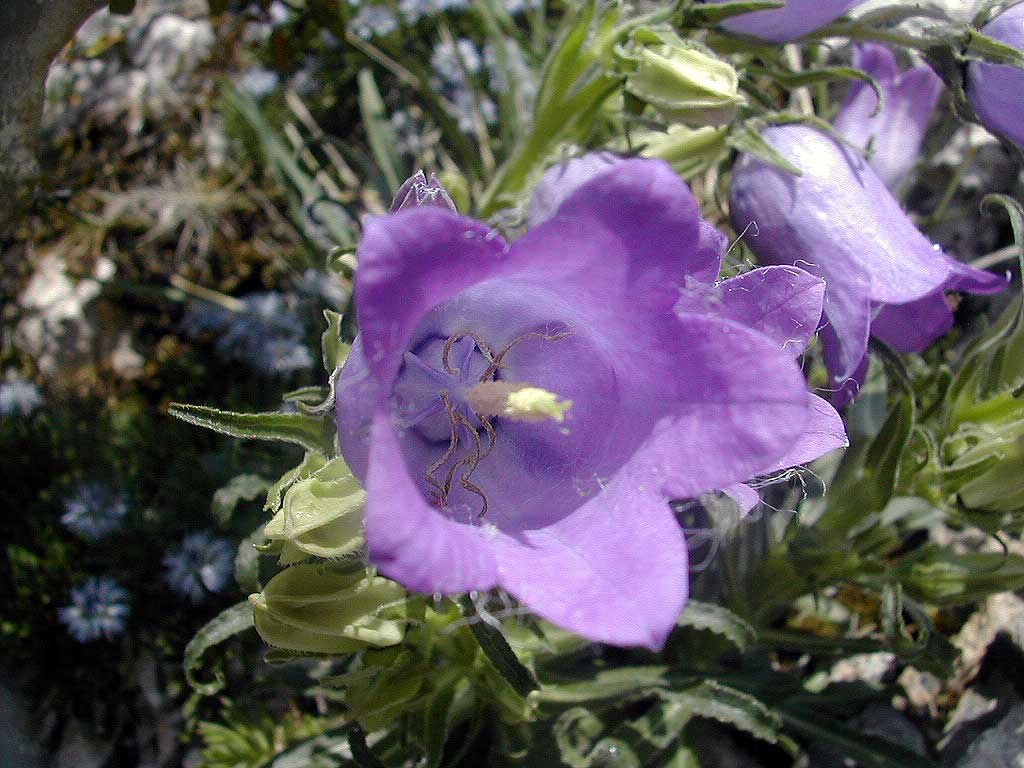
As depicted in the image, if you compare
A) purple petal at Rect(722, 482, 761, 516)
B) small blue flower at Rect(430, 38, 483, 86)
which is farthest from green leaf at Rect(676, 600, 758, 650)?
small blue flower at Rect(430, 38, 483, 86)

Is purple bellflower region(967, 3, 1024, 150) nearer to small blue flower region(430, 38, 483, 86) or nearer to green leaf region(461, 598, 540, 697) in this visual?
green leaf region(461, 598, 540, 697)

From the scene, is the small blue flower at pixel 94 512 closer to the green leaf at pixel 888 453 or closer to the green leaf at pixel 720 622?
the green leaf at pixel 720 622

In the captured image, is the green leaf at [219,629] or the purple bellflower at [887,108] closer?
the green leaf at [219,629]

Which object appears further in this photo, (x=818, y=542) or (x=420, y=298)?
(x=818, y=542)

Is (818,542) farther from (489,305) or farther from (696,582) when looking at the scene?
(489,305)

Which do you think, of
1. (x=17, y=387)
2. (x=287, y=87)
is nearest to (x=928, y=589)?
(x=17, y=387)

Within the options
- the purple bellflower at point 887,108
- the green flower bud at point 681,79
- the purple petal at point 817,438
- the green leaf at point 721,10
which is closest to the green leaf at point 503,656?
the purple petal at point 817,438

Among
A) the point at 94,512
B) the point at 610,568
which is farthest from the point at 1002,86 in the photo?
the point at 94,512
